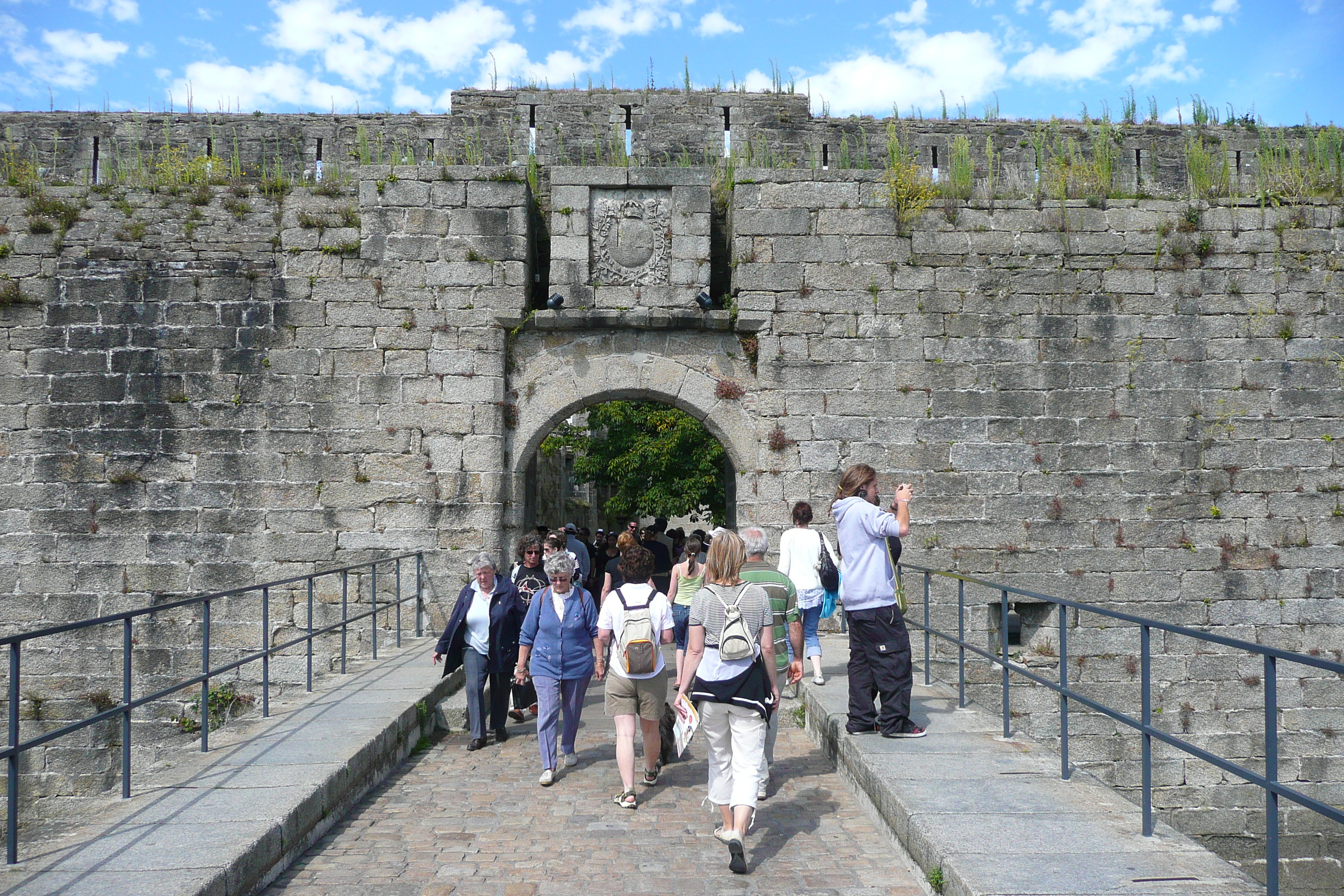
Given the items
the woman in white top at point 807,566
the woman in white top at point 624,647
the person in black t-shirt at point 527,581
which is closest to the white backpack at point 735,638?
the woman in white top at point 624,647

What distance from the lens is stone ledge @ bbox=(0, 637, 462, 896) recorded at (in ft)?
11.6

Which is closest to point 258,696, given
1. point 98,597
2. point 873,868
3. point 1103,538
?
point 98,597

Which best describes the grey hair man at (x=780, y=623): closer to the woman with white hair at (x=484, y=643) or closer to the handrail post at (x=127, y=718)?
the woman with white hair at (x=484, y=643)

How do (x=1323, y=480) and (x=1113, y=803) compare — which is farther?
(x=1323, y=480)

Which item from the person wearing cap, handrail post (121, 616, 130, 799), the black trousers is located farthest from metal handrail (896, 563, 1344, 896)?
handrail post (121, 616, 130, 799)

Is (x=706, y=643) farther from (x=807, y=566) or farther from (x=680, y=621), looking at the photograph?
(x=807, y=566)

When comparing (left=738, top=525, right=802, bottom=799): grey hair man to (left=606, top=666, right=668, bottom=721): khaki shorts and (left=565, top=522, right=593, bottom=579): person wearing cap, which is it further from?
(left=565, top=522, right=593, bottom=579): person wearing cap

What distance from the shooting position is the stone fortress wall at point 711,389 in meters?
9.06

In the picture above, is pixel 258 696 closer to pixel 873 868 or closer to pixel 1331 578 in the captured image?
pixel 873 868

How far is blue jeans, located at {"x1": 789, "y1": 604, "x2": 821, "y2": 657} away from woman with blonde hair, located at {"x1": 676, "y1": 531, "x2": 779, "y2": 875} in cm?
230

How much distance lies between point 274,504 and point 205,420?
3.43 feet

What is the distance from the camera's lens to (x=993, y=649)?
30.7 feet

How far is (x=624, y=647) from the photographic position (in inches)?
209

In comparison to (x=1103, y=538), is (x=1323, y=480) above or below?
above
